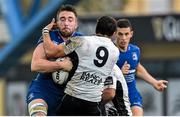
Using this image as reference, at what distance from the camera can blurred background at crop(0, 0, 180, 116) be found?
2772cm

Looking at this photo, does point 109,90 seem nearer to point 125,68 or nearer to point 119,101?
point 119,101

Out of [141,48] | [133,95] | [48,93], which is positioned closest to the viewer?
[48,93]

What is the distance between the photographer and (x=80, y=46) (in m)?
9.18

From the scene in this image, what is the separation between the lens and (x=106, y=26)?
30.5 feet

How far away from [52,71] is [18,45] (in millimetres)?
17833

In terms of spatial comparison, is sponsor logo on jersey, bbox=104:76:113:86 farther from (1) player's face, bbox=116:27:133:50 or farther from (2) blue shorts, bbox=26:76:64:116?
(1) player's face, bbox=116:27:133:50

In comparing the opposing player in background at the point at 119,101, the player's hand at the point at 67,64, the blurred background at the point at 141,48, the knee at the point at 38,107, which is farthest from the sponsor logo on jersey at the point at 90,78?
the blurred background at the point at 141,48

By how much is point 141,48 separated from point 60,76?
21.6 meters

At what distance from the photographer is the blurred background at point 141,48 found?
27.7 m

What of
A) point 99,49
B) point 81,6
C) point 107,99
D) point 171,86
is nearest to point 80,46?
point 99,49

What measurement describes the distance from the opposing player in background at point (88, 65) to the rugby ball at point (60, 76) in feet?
0.21

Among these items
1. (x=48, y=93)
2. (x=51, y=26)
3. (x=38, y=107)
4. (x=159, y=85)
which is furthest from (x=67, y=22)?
(x=159, y=85)

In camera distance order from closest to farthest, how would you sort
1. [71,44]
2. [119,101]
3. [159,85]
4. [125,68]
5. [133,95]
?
[71,44], [119,101], [125,68], [159,85], [133,95]

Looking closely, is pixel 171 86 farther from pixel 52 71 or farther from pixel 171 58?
pixel 52 71
